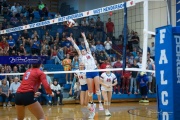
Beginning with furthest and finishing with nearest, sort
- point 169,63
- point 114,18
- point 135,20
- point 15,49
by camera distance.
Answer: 1. point 114,18
2. point 135,20
3. point 15,49
4. point 169,63

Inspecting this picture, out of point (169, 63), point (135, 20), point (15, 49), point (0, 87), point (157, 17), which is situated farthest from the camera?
point (135, 20)

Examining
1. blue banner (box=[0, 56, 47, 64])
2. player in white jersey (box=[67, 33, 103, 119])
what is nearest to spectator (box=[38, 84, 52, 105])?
blue banner (box=[0, 56, 47, 64])

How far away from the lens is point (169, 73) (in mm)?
6539

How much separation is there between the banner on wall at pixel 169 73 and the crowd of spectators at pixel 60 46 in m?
8.53

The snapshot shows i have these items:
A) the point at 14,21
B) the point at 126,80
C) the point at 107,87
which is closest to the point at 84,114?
the point at 107,87

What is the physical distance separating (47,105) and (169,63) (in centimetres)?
1066

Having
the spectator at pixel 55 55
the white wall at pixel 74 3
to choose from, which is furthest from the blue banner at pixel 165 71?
the white wall at pixel 74 3

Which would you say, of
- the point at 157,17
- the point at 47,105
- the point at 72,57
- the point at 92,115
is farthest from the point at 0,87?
the point at 157,17

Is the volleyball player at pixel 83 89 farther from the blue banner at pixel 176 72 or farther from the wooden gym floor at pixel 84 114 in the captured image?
the blue banner at pixel 176 72

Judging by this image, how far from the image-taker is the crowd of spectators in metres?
16.9

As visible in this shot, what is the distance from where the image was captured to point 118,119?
10.7 meters

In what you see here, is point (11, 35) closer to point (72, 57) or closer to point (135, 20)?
point (72, 57)

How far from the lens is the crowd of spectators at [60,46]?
16.9 metres

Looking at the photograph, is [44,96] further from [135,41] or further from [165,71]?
[165,71]
